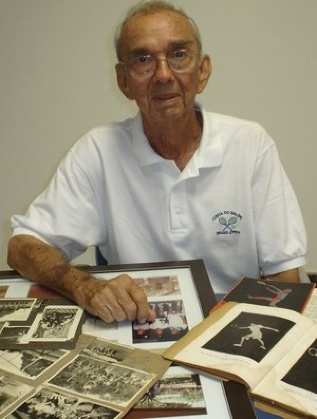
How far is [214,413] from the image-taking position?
1.77 feet

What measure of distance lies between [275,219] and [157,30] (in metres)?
0.57

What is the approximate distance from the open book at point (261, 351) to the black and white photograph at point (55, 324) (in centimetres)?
19

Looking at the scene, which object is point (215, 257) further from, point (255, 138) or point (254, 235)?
point (255, 138)

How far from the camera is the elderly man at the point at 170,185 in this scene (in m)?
1.10

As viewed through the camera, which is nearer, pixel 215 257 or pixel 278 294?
pixel 278 294

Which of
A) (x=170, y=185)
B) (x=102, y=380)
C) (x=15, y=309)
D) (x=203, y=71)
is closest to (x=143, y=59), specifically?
(x=203, y=71)

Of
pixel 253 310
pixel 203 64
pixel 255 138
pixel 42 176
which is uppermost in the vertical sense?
pixel 203 64

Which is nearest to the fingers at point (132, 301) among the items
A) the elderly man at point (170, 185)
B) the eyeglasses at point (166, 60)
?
the elderly man at point (170, 185)

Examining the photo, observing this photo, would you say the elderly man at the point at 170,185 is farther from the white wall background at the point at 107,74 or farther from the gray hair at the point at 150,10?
the white wall background at the point at 107,74

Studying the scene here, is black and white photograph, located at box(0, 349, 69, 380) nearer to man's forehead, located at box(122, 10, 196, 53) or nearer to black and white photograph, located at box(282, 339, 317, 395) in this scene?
black and white photograph, located at box(282, 339, 317, 395)

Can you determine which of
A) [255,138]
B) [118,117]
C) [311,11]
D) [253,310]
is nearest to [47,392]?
[253,310]

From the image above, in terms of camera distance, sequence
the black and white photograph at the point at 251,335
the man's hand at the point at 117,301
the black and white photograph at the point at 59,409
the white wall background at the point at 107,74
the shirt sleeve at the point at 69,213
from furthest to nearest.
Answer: the white wall background at the point at 107,74, the shirt sleeve at the point at 69,213, the man's hand at the point at 117,301, the black and white photograph at the point at 251,335, the black and white photograph at the point at 59,409

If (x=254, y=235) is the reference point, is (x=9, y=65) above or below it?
above

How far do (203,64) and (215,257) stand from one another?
527mm
